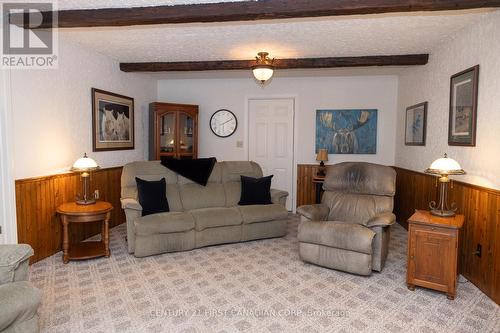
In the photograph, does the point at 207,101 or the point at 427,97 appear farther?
the point at 207,101

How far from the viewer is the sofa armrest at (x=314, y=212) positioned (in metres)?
3.55

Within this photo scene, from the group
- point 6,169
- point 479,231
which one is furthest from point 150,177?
point 479,231

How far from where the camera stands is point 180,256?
369 centimetres

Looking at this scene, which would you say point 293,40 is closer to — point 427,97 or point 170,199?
point 427,97

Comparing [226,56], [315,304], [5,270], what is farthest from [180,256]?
[226,56]

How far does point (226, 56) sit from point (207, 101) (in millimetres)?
1721

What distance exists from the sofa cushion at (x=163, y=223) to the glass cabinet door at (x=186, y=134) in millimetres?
2135

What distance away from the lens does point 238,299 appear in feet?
8.89

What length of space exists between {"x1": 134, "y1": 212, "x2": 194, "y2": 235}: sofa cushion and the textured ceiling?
A: 6.62ft

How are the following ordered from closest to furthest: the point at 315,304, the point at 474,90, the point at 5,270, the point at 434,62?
the point at 5,270, the point at 315,304, the point at 474,90, the point at 434,62

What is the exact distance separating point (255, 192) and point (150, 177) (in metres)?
1.38

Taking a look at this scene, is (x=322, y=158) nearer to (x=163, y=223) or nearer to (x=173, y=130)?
(x=173, y=130)

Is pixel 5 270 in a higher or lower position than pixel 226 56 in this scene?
lower

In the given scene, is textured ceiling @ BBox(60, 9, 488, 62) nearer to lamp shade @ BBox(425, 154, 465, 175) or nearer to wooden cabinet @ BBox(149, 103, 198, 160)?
wooden cabinet @ BBox(149, 103, 198, 160)
